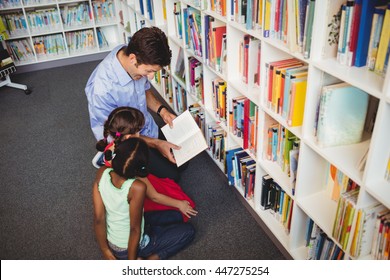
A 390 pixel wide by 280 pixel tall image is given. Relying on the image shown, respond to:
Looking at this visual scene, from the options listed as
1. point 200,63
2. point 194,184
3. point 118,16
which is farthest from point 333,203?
point 118,16

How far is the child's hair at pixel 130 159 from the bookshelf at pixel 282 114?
26.1 inches

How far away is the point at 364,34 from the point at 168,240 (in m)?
1.43

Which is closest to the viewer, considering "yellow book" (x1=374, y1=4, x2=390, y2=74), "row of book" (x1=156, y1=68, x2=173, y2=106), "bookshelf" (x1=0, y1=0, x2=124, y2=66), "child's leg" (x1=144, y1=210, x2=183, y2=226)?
"yellow book" (x1=374, y1=4, x2=390, y2=74)

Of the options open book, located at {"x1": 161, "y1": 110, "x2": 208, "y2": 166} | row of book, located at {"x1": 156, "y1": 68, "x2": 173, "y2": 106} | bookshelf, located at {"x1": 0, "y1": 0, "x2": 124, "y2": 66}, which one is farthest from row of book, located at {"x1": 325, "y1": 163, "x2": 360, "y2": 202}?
A: bookshelf, located at {"x1": 0, "y1": 0, "x2": 124, "y2": 66}

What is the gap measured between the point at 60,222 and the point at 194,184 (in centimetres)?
94

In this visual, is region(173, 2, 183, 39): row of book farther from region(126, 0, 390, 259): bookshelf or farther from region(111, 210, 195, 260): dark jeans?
region(111, 210, 195, 260): dark jeans

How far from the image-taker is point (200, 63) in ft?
9.12

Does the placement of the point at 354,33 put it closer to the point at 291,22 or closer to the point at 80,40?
the point at 291,22

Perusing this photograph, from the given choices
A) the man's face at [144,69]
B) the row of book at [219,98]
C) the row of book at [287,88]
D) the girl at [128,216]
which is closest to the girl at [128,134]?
the girl at [128,216]

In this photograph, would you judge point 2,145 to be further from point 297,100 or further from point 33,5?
point 297,100

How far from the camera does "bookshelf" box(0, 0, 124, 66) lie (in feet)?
15.3

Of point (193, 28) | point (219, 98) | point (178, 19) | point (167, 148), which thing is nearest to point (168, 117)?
point (167, 148)

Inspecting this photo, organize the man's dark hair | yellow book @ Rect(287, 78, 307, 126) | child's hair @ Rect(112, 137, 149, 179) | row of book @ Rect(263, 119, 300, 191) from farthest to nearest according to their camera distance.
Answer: the man's dark hair, row of book @ Rect(263, 119, 300, 191), child's hair @ Rect(112, 137, 149, 179), yellow book @ Rect(287, 78, 307, 126)

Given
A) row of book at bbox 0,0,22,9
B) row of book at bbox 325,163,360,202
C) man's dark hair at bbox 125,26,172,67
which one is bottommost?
row of book at bbox 325,163,360,202
